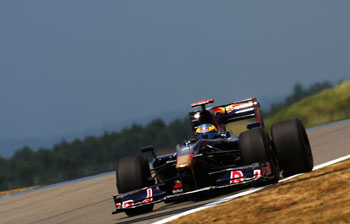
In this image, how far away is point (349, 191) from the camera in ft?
23.8

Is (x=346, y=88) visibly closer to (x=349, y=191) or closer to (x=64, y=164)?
(x=349, y=191)

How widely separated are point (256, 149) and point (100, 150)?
5781 centimetres

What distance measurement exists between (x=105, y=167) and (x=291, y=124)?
24817mm

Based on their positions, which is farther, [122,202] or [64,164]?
[64,164]

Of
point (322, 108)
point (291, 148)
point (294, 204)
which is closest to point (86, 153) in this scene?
point (322, 108)

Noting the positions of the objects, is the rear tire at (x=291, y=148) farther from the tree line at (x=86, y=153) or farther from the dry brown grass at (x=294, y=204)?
the tree line at (x=86, y=153)

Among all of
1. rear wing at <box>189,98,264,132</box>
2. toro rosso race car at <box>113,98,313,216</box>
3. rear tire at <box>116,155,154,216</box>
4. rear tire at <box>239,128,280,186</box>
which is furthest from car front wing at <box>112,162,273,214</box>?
rear wing at <box>189,98,264,132</box>

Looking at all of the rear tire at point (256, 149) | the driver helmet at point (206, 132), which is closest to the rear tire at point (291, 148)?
the rear tire at point (256, 149)

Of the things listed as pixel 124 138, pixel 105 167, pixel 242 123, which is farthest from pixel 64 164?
pixel 242 123

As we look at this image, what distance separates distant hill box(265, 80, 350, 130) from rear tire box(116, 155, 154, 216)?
74.4ft

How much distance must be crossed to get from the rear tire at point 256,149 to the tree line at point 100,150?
8.42 ft

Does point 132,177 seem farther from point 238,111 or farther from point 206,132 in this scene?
point 238,111

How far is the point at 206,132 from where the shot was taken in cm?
1114

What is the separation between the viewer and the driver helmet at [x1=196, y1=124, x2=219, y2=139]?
11094 mm
